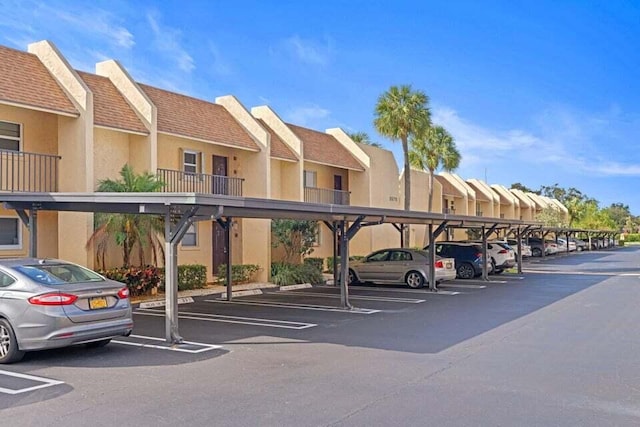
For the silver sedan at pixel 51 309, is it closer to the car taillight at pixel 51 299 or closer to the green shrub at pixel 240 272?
the car taillight at pixel 51 299

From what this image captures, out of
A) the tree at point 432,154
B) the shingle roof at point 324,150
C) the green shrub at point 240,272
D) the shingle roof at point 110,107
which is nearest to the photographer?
the shingle roof at point 110,107

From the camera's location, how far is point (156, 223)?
642 inches

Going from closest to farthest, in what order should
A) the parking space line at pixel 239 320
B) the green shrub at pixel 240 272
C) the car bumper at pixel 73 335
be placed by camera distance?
the car bumper at pixel 73 335 < the parking space line at pixel 239 320 < the green shrub at pixel 240 272

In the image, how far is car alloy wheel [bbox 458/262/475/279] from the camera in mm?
24641

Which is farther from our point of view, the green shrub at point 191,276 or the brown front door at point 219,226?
the brown front door at point 219,226

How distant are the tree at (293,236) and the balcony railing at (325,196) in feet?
8.10

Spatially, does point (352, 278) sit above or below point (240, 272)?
below

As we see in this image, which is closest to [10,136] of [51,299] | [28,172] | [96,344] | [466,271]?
[28,172]

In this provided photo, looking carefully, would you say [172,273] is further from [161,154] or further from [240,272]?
[240,272]

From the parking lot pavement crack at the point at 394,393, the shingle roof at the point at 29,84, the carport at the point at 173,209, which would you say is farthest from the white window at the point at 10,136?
the parking lot pavement crack at the point at 394,393

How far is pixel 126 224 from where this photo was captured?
1586cm

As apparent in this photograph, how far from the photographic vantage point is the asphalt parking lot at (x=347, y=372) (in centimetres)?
622

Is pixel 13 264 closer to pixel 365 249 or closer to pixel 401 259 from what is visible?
pixel 401 259

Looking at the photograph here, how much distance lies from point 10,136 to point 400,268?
12.5 m
